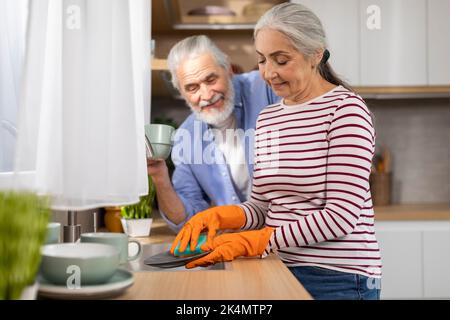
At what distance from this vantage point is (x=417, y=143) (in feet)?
8.65

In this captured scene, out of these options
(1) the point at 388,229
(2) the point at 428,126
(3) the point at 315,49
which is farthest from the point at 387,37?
(3) the point at 315,49

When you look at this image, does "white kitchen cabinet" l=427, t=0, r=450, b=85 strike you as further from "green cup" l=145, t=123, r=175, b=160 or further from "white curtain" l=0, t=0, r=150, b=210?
"white curtain" l=0, t=0, r=150, b=210

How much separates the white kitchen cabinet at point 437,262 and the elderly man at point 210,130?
2.83 feet

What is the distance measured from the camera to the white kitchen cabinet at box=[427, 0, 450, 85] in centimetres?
232

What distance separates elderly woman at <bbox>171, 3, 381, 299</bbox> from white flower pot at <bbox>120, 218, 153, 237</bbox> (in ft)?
1.59

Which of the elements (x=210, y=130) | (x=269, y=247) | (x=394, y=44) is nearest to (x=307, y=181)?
(x=269, y=247)

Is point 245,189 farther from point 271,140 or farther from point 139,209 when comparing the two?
point 271,140

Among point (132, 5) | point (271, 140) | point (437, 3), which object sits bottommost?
point (271, 140)

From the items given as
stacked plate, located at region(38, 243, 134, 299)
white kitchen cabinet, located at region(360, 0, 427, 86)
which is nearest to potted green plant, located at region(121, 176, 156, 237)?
stacked plate, located at region(38, 243, 134, 299)

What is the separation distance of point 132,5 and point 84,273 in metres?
0.82

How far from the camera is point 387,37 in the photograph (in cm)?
232

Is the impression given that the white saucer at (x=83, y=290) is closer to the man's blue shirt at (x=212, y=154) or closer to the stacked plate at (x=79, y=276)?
the stacked plate at (x=79, y=276)

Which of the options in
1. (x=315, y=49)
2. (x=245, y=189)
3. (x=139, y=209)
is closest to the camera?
(x=315, y=49)

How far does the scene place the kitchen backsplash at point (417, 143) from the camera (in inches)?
103
